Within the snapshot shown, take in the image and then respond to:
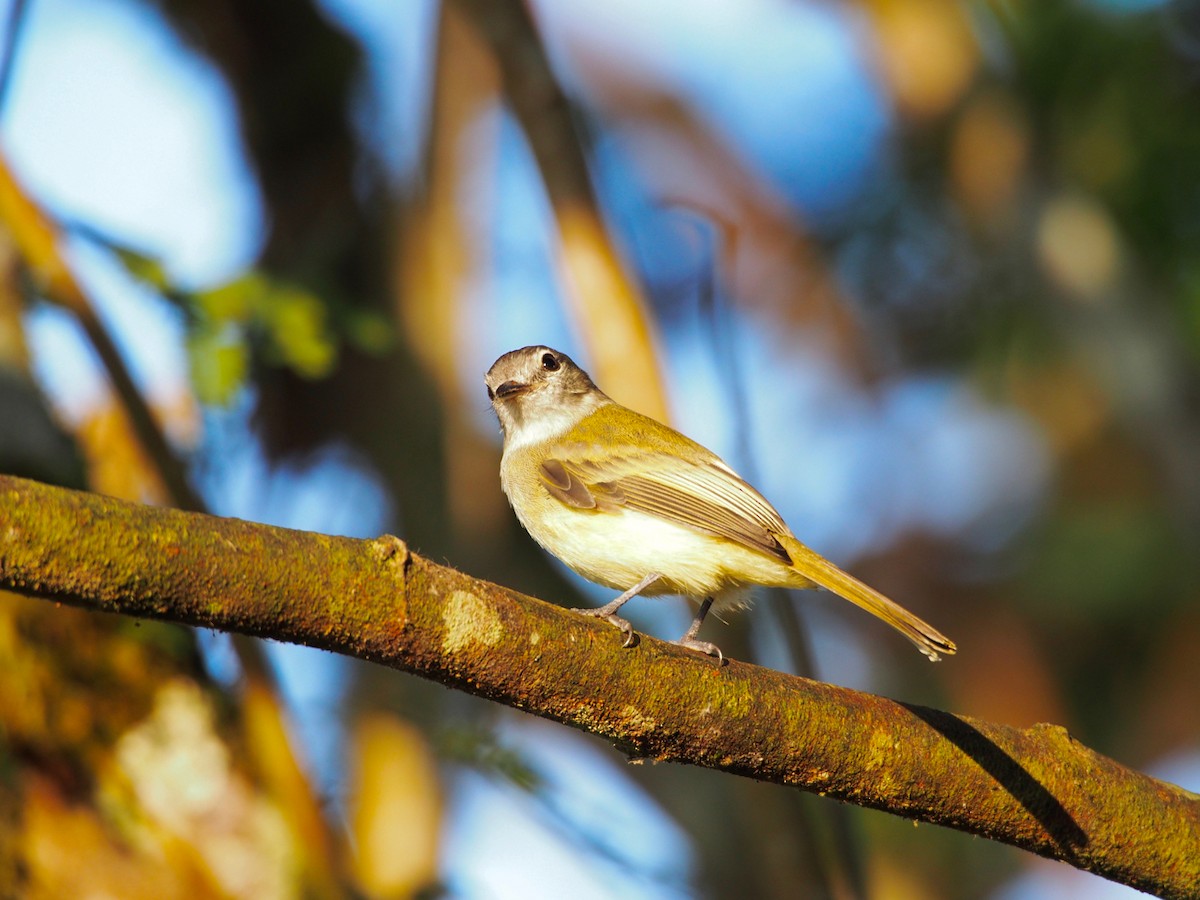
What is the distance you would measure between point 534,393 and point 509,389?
0.12 meters

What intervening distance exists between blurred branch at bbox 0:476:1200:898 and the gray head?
2622 mm

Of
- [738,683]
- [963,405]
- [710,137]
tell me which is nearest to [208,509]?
[738,683]

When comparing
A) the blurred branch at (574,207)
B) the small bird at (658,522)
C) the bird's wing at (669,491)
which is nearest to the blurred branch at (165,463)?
the small bird at (658,522)

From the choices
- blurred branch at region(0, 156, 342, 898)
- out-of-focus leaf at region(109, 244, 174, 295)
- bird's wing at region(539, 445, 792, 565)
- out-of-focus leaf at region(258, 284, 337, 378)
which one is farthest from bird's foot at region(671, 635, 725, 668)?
out-of-focus leaf at region(109, 244, 174, 295)

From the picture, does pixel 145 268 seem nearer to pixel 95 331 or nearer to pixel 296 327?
pixel 95 331

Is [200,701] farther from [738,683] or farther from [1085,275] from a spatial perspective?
[1085,275]

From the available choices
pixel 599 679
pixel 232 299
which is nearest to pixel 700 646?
pixel 599 679

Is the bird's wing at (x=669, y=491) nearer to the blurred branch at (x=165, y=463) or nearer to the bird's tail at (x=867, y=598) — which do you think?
the bird's tail at (x=867, y=598)

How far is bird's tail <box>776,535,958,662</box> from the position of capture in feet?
12.3

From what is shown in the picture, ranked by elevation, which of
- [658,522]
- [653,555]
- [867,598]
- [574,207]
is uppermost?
[574,207]

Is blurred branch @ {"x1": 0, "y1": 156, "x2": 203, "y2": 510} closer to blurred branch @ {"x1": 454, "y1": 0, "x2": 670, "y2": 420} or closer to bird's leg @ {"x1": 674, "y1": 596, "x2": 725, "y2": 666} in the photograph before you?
blurred branch @ {"x1": 454, "y1": 0, "x2": 670, "y2": 420}

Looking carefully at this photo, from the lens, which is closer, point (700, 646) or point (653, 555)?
point (700, 646)

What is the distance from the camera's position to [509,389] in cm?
568

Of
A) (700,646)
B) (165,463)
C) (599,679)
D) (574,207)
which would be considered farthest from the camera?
(574,207)
